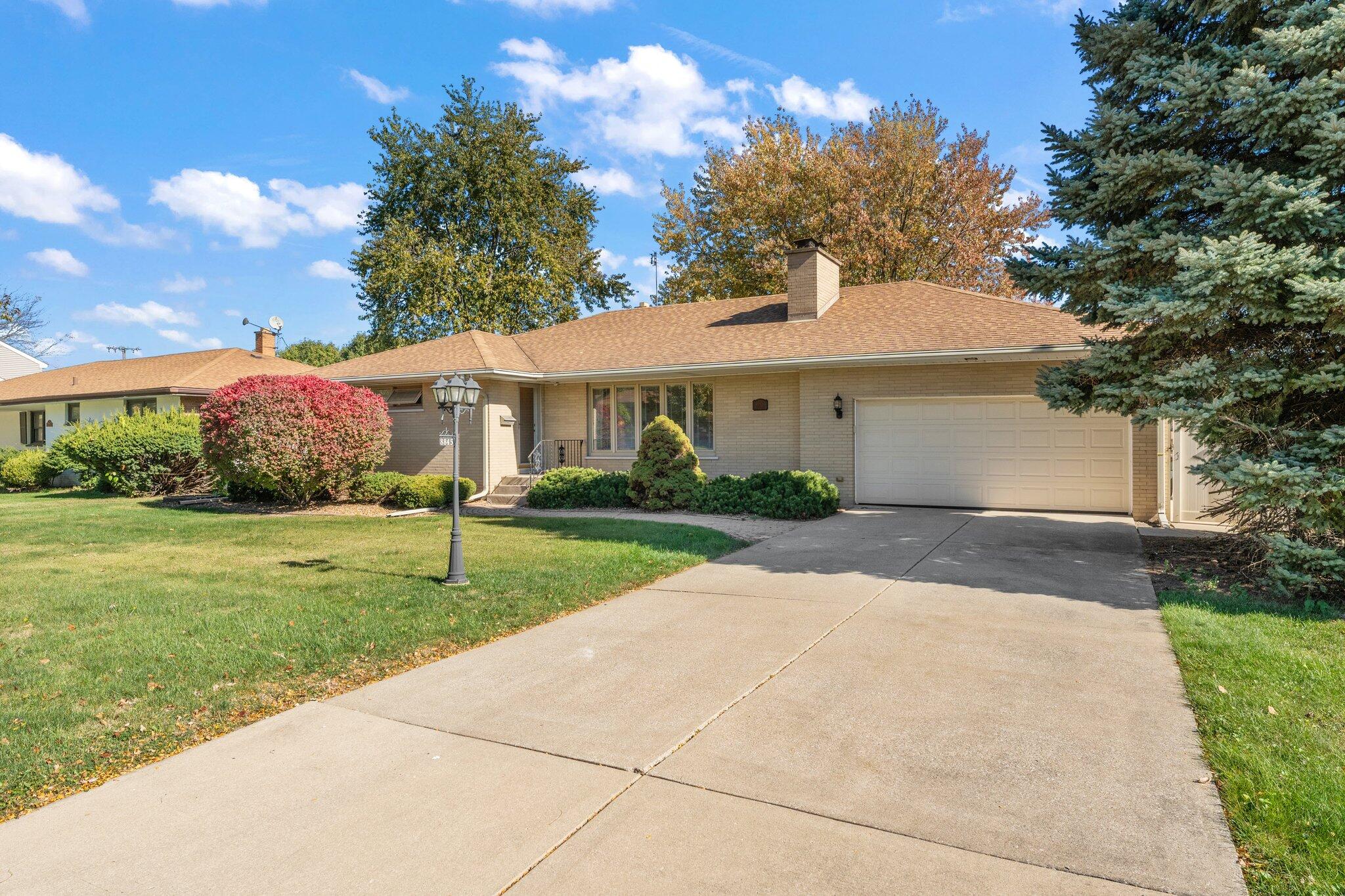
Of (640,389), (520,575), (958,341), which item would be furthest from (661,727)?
(640,389)

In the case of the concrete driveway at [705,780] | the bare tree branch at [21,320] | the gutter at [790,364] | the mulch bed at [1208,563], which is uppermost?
the bare tree branch at [21,320]

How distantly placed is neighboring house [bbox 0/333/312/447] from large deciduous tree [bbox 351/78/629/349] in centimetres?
578

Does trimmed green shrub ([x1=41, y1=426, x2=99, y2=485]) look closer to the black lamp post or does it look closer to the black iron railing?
the black iron railing

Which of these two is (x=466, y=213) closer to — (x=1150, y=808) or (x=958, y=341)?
(x=958, y=341)

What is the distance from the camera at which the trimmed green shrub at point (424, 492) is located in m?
14.7

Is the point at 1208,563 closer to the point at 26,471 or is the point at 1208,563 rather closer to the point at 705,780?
the point at 705,780

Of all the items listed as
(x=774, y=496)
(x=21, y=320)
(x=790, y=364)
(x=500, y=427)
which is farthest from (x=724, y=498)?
(x=21, y=320)

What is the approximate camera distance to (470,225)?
3206 cm

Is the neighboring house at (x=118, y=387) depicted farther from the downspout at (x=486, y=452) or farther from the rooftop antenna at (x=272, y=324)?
the downspout at (x=486, y=452)

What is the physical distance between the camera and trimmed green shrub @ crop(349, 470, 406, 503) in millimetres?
15180

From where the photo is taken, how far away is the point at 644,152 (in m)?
27.2

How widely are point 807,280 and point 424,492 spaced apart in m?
9.30

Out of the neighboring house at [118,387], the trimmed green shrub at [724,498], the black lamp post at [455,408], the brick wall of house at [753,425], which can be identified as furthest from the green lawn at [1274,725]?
the neighboring house at [118,387]

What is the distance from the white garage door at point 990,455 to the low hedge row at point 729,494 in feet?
4.12
